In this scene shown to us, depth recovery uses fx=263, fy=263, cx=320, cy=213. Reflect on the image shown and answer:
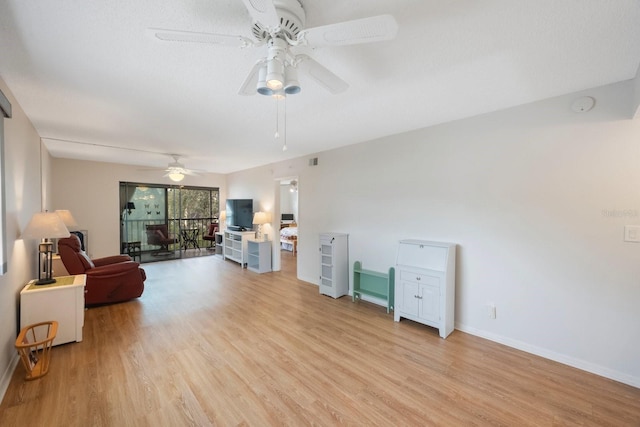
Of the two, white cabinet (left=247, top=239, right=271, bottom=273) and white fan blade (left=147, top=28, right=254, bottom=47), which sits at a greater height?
white fan blade (left=147, top=28, right=254, bottom=47)

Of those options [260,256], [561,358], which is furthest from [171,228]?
[561,358]

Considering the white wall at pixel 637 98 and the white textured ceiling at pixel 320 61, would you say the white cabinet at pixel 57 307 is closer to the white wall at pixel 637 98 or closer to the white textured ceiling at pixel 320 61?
the white textured ceiling at pixel 320 61

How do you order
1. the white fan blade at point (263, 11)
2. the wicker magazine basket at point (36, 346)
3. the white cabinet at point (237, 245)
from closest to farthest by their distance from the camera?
the white fan blade at point (263, 11) → the wicker magazine basket at point (36, 346) → the white cabinet at point (237, 245)

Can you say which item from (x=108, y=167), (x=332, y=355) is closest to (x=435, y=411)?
(x=332, y=355)

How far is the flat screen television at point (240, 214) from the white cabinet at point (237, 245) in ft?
0.85

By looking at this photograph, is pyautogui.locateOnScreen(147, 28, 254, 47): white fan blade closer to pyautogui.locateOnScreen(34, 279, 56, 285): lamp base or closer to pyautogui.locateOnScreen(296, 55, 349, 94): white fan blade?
pyautogui.locateOnScreen(296, 55, 349, 94): white fan blade

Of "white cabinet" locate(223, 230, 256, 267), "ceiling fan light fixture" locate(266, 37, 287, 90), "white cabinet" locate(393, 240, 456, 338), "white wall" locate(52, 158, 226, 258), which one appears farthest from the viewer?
"white cabinet" locate(223, 230, 256, 267)

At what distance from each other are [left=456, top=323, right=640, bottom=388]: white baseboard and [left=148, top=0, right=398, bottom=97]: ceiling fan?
118 inches

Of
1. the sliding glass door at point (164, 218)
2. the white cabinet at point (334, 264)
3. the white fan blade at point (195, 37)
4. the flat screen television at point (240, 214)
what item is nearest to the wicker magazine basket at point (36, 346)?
the white fan blade at point (195, 37)

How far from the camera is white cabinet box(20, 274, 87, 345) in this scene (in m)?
2.54

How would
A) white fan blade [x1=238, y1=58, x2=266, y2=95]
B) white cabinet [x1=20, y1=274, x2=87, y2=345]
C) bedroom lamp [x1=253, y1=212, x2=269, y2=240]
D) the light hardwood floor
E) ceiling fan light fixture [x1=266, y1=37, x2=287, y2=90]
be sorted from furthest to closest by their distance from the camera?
bedroom lamp [x1=253, y1=212, x2=269, y2=240], white cabinet [x1=20, y1=274, x2=87, y2=345], the light hardwood floor, white fan blade [x1=238, y1=58, x2=266, y2=95], ceiling fan light fixture [x1=266, y1=37, x2=287, y2=90]

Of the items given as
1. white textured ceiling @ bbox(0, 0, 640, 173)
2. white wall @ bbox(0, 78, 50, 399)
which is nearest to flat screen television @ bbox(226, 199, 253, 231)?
white textured ceiling @ bbox(0, 0, 640, 173)

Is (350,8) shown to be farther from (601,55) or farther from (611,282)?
(611,282)

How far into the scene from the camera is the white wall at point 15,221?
2.18m
